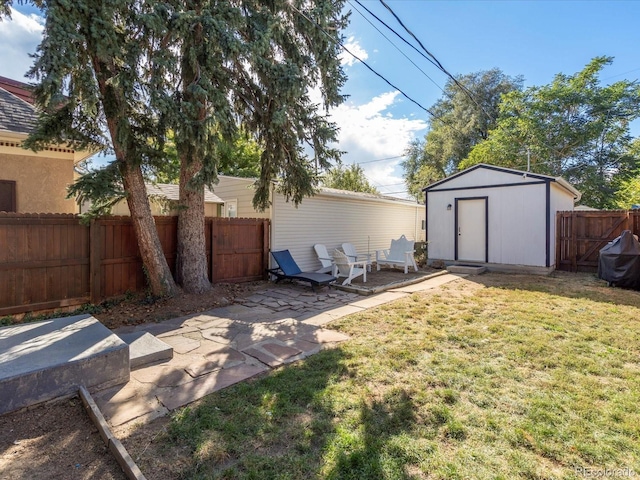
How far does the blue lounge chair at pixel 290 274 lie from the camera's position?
23.3 ft

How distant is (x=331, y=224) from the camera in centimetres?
998

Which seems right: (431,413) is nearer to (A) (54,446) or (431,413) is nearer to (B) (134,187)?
(A) (54,446)

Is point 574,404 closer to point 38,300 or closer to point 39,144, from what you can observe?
point 38,300

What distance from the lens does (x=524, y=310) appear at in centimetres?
534

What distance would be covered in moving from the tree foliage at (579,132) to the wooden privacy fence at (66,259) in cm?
1924

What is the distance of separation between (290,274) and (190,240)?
93.2 inches

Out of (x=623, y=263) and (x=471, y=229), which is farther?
(x=471, y=229)

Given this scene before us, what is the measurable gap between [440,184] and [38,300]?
10530 millimetres

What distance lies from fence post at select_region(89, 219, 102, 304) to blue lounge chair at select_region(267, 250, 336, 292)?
3.47m

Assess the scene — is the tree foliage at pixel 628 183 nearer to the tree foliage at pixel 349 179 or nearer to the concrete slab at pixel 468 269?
the concrete slab at pixel 468 269

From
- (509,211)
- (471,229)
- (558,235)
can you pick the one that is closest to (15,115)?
(471,229)

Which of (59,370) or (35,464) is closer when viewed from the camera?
(35,464)

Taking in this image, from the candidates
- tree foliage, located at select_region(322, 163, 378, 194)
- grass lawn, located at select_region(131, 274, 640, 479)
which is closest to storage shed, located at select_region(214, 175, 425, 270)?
grass lawn, located at select_region(131, 274, 640, 479)

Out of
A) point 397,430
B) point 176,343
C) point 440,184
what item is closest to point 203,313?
point 176,343
